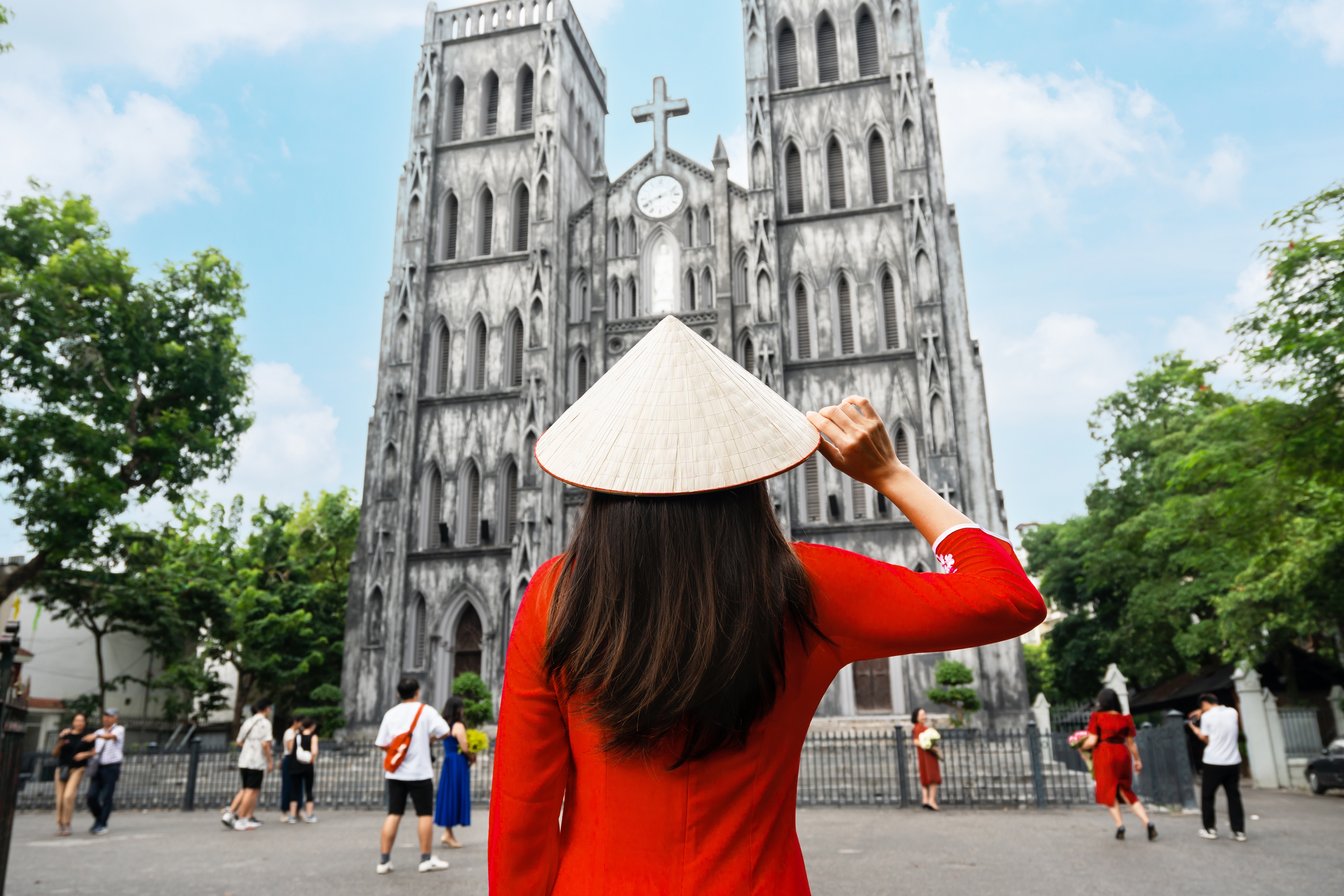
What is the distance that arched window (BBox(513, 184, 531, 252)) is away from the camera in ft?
90.9

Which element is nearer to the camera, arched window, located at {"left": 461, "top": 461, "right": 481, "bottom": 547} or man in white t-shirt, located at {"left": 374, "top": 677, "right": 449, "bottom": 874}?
man in white t-shirt, located at {"left": 374, "top": 677, "right": 449, "bottom": 874}

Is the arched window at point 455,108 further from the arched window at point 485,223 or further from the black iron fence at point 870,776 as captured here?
the black iron fence at point 870,776

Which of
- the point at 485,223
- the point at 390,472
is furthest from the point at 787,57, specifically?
the point at 390,472

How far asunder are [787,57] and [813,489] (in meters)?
13.1

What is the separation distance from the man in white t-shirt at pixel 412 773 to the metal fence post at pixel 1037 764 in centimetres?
841

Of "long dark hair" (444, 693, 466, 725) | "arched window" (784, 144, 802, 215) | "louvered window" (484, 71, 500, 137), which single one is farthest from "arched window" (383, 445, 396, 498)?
"long dark hair" (444, 693, 466, 725)

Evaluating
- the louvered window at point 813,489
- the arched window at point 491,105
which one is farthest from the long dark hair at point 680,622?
the arched window at point 491,105

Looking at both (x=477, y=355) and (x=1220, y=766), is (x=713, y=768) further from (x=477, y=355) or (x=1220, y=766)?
(x=477, y=355)

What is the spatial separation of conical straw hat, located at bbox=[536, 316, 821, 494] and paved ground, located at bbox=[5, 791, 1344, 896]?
6077 millimetres

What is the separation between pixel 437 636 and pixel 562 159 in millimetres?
14136

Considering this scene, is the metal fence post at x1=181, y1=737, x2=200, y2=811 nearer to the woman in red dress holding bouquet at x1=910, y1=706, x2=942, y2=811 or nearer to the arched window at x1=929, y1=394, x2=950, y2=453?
the woman in red dress holding bouquet at x1=910, y1=706, x2=942, y2=811

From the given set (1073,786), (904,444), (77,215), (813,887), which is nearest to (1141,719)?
(904,444)

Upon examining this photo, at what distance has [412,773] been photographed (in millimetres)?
7965

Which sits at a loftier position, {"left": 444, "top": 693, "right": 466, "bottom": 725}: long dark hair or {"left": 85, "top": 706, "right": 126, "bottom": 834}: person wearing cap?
{"left": 444, "top": 693, "right": 466, "bottom": 725}: long dark hair
